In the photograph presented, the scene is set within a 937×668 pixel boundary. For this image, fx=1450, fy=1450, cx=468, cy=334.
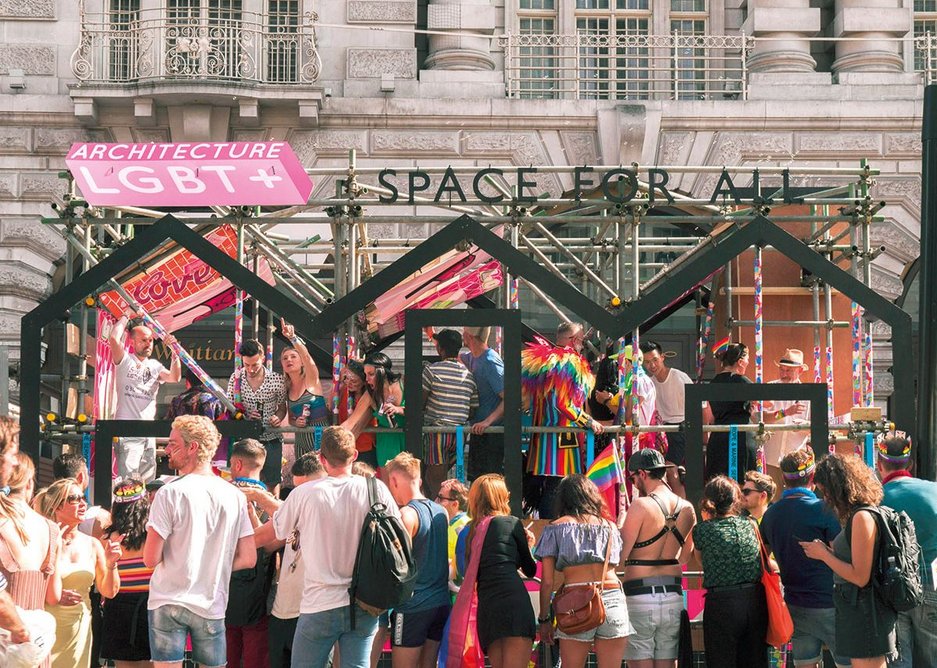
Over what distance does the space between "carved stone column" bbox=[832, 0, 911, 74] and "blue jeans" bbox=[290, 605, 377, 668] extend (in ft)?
48.7

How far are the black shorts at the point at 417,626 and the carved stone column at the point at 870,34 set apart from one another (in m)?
14.1

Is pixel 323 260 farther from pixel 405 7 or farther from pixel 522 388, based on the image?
pixel 522 388

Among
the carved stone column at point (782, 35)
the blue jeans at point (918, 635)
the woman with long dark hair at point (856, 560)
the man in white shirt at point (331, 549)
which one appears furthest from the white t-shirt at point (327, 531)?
the carved stone column at point (782, 35)

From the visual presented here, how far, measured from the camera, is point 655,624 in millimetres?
9086

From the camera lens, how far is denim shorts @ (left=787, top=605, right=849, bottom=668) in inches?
360

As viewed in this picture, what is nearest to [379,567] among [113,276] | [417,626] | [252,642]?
[417,626]

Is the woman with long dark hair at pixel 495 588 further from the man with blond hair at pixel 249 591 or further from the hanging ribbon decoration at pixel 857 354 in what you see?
the hanging ribbon decoration at pixel 857 354

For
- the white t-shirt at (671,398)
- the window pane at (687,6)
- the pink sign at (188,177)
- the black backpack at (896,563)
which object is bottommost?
the black backpack at (896,563)

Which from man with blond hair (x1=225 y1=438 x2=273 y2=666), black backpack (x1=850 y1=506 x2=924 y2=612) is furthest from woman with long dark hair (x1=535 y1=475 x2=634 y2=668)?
man with blond hair (x1=225 y1=438 x2=273 y2=666)

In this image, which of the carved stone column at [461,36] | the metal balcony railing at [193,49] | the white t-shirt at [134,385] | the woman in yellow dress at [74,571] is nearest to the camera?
the woman in yellow dress at [74,571]

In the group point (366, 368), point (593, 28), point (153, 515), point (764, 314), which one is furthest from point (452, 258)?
point (593, 28)

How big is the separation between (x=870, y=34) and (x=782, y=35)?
127cm

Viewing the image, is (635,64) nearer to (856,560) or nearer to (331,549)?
(856,560)

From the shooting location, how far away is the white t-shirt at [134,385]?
1230 centimetres
